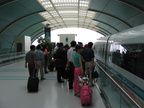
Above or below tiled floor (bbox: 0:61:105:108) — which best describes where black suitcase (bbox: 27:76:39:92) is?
above

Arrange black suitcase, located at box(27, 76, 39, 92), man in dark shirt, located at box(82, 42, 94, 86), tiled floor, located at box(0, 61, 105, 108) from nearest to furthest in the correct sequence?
tiled floor, located at box(0, 61, 105, 108) < black suitcase, located at box(27, 76, 39, 92) < man in dark shirt, located at box(82, 42, 94, 86)

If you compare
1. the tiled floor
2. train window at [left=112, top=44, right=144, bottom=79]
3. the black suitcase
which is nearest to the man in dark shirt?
the tiled floor

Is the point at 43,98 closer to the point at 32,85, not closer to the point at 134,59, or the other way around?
the point at 32,85

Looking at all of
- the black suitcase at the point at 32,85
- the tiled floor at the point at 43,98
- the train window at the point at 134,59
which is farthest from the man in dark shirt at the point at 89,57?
the black suitcase at the point at 32,85

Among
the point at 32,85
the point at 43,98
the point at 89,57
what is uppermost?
the point at 89,57

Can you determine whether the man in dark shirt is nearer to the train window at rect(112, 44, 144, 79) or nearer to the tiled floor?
the tiled floor

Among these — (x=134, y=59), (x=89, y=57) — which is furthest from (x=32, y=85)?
(x=134, y=59)

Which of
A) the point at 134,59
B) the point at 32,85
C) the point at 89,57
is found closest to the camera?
the point at 134,59

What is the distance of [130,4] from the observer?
20375mm

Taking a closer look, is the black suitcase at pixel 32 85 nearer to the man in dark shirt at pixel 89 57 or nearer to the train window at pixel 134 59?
the man in dark shirt at pixel 89 57

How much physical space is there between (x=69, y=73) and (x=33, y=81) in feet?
4.54

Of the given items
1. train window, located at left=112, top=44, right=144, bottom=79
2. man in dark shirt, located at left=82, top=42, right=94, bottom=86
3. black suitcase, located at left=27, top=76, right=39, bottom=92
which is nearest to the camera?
train window, located at left=112, top=44, right=144, bottom=79

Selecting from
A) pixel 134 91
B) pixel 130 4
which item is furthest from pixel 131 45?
pixel 130 4

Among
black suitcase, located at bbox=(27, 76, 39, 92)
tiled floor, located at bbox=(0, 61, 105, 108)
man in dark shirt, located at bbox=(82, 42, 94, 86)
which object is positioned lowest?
tiled floor, located at bbox=(0, 61, 105, 108)
